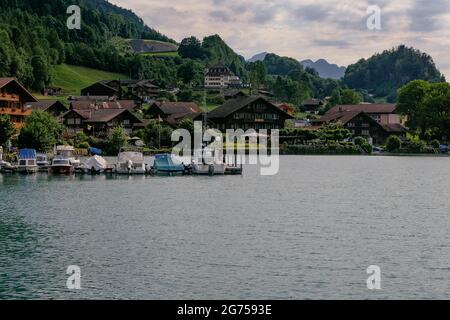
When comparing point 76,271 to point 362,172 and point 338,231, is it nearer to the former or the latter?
point 338,231

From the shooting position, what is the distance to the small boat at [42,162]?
68.2 m

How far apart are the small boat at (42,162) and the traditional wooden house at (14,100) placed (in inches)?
703

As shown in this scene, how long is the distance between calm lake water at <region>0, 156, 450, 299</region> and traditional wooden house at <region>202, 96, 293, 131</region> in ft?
228

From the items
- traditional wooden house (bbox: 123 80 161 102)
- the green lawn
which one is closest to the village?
traditional wooden house (bbox: 123 80 161 102)

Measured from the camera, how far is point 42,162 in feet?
226

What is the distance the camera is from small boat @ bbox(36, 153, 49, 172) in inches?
2685

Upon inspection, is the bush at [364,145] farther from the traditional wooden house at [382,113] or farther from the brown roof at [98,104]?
the brown roof at [98,104]

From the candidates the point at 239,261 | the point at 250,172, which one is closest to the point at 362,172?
the point at 250,172


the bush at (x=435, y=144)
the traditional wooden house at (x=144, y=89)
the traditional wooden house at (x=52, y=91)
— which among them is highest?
the traditional wooden house at (x=144, y=89)

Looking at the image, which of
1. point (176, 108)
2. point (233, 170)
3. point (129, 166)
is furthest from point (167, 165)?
point (176, 108)

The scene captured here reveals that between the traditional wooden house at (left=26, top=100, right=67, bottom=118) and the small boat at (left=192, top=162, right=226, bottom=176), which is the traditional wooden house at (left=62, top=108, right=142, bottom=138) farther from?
the small boat at (left=192, top=162, right=226, bottom=176)

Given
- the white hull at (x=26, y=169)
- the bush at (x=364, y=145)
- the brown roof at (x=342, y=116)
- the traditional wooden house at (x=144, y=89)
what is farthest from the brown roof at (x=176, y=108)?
the white hull at (x=26, y=169)

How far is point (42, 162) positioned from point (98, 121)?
136ft
